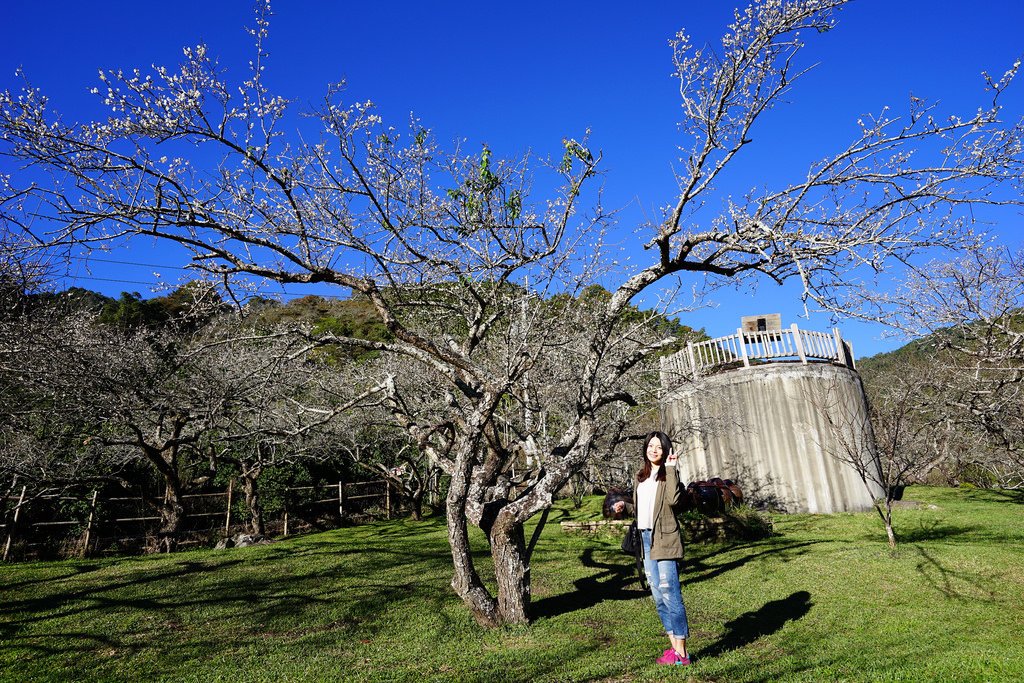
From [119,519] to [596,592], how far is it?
1166 cm

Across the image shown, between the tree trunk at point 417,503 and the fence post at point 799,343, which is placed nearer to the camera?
the fence post at point 799,343

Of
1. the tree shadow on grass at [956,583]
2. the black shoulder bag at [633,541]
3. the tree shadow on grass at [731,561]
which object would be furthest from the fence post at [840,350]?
the black shoulder bag at [633,541]

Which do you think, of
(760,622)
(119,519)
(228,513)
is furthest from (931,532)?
(119,519)

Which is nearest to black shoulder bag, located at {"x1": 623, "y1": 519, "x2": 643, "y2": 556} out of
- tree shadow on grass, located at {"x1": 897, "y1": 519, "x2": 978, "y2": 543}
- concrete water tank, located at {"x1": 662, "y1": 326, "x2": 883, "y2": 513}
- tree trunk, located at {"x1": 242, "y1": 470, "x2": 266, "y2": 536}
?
tree shadow on grass, located at {"x1": 897, "y1": 519, "x2": 978, "y2": 543}

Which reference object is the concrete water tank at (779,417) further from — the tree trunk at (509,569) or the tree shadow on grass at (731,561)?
the tree trunk at (509,569)

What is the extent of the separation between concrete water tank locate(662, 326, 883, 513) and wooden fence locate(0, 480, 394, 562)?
10.4 meters

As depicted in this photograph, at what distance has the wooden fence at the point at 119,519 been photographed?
11922 millimetres

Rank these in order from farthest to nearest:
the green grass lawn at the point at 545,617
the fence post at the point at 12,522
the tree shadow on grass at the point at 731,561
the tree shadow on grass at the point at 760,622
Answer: the fence post at the point at 12,522, the tree shadow on grass at the point at 731,561, the tree shadow on grass at the point at 760,622, the green grass lawn at the point at 545,617

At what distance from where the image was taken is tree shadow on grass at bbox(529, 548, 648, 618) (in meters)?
6.65

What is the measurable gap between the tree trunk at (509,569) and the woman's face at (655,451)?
1.90m

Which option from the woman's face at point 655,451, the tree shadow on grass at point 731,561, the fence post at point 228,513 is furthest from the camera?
the fence post at point 228,513

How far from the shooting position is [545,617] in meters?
6.23

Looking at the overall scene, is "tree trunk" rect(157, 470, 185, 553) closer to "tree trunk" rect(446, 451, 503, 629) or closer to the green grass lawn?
the green grass lawn

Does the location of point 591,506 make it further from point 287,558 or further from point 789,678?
point 789,678
